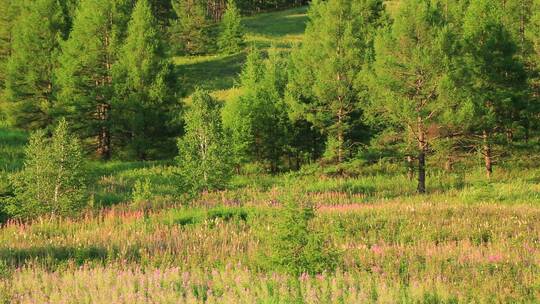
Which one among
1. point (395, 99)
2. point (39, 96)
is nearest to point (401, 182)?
point (395, 99)

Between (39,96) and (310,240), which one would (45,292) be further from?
(39,96)

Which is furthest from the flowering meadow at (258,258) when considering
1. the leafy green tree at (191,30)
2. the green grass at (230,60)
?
the leafy green tree at (191,30)

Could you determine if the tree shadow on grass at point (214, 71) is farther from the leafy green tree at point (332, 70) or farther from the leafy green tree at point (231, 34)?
the leafy green tree at point (332, 70)

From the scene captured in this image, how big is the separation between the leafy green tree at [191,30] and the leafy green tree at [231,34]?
2331 mm

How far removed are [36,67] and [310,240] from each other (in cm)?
2703

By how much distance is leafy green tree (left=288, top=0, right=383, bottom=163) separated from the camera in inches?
917

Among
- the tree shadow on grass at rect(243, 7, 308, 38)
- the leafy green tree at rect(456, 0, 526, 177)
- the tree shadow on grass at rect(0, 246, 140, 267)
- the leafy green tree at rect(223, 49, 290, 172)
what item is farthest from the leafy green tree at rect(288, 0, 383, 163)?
the tree shadow on grass at rect(243, 7, 308, 38)

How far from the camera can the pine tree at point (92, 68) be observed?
2720 cm

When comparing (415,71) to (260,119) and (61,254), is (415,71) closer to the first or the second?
(260,119)

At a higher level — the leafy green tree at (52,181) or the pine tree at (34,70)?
the pine tree at (34,70)

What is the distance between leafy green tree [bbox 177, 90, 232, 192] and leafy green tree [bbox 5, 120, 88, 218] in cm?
430

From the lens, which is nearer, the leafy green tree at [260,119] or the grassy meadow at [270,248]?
the grassy meadow at [270,248]

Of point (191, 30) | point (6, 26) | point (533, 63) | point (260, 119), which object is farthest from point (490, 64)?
point (191, 30)

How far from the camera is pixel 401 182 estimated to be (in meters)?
21.6
